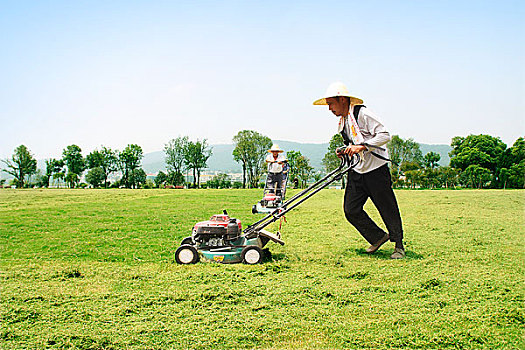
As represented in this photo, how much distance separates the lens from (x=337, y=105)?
5410 mm

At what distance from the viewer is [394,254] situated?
17.2 ft

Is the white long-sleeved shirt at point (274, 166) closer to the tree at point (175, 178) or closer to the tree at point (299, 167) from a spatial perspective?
the tree at point (299, 167)

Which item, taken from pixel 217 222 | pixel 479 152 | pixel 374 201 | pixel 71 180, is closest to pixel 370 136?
pixel 374 201

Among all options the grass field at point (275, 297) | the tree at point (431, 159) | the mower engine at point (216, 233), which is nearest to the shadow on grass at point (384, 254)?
the grass field at point (275, 297)

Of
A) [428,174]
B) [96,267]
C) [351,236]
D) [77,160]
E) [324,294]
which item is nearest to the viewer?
[324,294]

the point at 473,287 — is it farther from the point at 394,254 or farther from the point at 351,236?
the point at 351,236

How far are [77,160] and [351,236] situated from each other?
6274 centimetres

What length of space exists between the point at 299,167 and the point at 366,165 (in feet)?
145

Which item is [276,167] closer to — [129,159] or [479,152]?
[479,152]

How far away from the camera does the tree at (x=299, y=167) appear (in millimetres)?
48850

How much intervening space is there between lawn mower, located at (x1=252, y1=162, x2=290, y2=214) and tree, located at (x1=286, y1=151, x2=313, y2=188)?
33757mm

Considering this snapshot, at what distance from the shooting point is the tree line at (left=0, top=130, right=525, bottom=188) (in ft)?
121

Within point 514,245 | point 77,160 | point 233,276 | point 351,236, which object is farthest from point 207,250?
point 77,160

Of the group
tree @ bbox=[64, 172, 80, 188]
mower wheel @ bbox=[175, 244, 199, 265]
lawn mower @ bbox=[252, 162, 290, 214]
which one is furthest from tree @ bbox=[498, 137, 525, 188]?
tree @ bbox=[64, 172, 80, 188]
